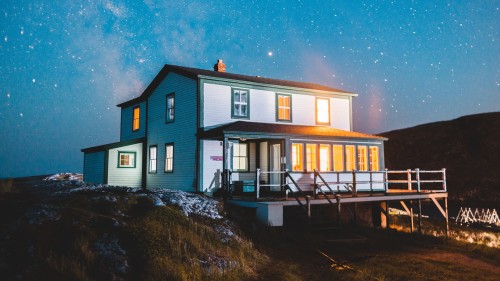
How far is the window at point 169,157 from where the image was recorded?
74.6 feet

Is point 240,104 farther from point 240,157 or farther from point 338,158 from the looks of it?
point 338,158

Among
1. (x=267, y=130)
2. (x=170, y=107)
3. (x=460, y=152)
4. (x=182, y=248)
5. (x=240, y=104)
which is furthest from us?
(x=460, y=152)

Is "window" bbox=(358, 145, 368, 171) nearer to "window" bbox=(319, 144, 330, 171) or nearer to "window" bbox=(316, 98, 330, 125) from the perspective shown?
"window" bbox=(319, 144, 330, 171)

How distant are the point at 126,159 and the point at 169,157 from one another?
3.68 meters

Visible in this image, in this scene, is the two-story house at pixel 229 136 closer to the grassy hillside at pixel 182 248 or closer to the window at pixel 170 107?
the window at pixel 170 107

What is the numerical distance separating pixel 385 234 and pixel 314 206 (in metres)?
3.59

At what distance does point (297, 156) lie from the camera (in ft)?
67.8

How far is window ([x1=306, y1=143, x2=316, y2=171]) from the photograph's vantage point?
20.9 metres

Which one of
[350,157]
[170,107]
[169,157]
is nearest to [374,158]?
[350,157]

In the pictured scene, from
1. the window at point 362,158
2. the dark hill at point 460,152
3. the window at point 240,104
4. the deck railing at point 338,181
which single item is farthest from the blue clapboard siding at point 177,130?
the dark hill at point 460,152

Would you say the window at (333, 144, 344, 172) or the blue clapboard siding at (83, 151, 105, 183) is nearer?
the window at (333, 144, 344, 172)

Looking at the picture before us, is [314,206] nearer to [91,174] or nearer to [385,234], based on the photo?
[385,234]

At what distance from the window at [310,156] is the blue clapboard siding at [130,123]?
34.3 ft

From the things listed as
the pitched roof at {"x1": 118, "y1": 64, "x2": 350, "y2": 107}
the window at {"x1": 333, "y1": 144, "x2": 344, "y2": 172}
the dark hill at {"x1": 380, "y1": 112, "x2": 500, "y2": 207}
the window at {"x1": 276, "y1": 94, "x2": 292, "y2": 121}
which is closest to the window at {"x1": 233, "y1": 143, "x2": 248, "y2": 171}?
the window at {"x1": 276, "y1": 94, "x2": 292, "y2": 121}
